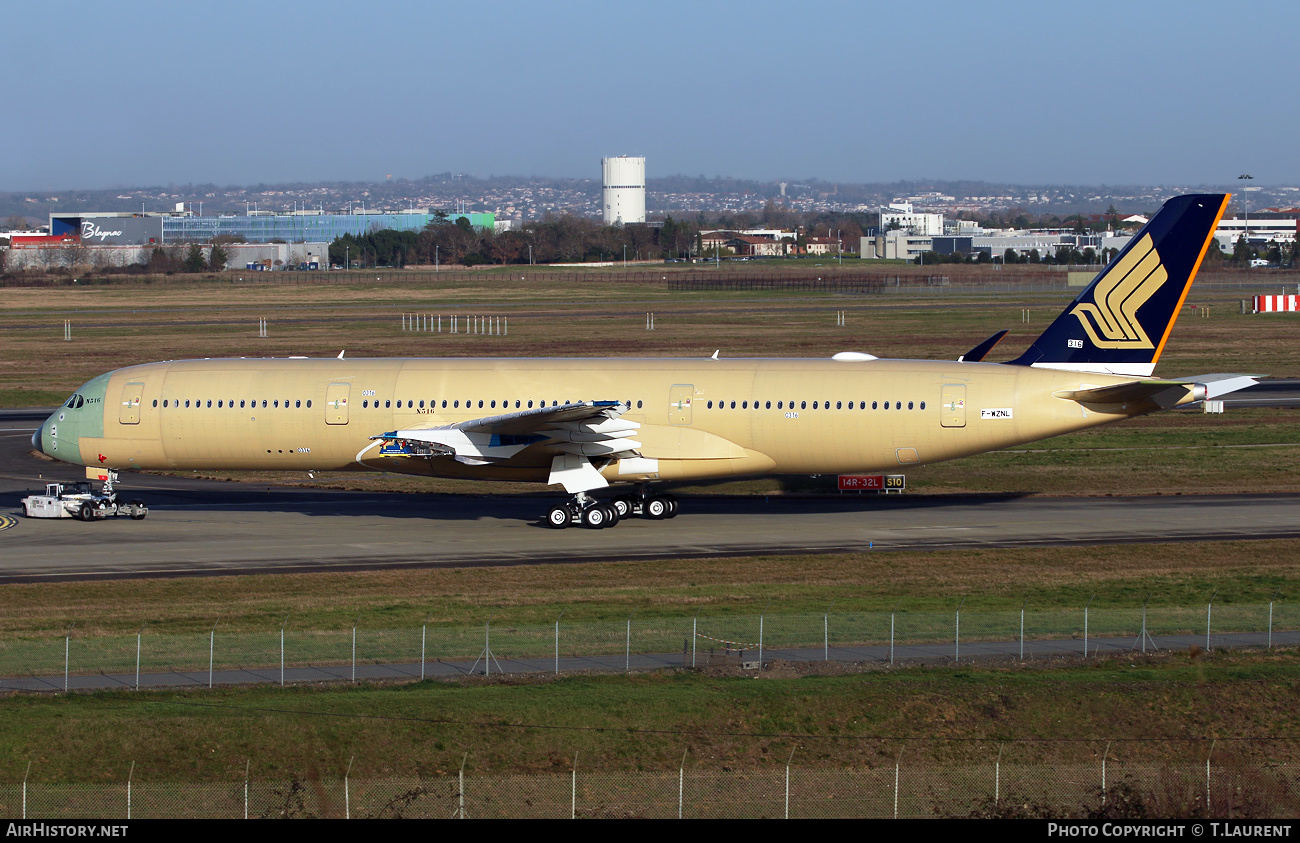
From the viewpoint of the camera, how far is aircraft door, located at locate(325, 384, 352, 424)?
44.5 m

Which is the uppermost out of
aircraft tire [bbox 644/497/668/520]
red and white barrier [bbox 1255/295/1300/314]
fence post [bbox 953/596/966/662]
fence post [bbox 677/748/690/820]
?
red and white barrier [bbox 1255/295/1300/314]

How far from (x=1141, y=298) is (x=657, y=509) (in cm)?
1748

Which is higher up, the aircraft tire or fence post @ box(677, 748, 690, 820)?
the aircraft tire

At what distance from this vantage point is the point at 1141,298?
43656 mm

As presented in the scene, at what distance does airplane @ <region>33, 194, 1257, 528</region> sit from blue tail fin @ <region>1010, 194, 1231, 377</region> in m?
0.05

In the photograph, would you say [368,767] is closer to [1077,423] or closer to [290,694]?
[290,694]

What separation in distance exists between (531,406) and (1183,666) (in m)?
23.2

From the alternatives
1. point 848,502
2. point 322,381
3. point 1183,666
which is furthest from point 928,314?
point 1183,666

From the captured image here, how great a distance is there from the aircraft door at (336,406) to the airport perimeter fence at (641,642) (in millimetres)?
14845

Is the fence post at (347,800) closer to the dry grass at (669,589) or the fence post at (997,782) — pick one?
the dry grass at (669,589)

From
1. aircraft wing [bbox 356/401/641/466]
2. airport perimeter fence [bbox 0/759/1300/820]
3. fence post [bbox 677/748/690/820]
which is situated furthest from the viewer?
aircraft wing [bbox 356/401/641/466]

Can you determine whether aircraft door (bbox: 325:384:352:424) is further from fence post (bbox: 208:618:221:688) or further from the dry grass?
fence post (bbox: 208:618:221:688)

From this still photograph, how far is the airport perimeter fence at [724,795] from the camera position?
68.2 ft

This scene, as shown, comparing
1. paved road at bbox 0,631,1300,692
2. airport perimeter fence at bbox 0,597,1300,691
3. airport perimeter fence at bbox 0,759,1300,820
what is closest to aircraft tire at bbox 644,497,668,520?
airport perimeter fence at bbox 0,597,1300,691
